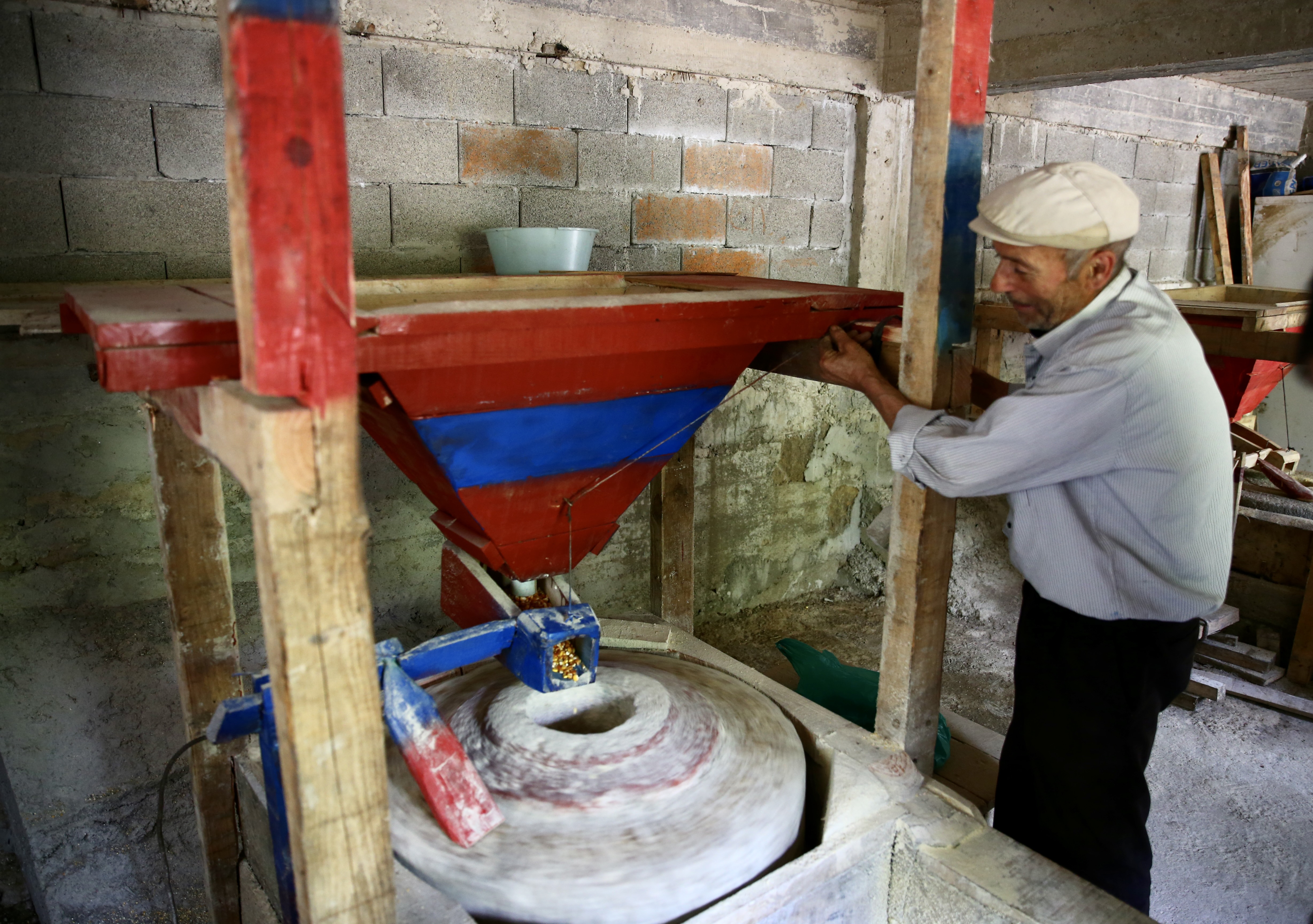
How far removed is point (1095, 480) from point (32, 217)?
2.84m

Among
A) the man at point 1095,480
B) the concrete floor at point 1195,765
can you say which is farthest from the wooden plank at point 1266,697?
the man at point 1095,480

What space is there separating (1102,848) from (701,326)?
1440 millimetres

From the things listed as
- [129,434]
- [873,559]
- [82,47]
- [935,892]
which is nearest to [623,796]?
[935,892]

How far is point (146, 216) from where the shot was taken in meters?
2.62

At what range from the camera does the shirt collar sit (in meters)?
1.75

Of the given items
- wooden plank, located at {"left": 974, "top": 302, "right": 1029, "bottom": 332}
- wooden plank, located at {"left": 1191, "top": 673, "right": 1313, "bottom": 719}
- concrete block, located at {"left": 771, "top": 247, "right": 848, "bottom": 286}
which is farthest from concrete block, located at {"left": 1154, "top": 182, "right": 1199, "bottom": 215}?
wooden plank, located at {"left": 1191, "top": 673, "right": 1313, "bottom": 719}

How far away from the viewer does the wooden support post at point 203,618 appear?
Result: 6.45 feet

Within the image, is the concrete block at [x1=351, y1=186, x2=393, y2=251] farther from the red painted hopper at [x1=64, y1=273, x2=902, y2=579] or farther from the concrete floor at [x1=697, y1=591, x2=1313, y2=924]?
the concrete floor at [x1=697, y1=591, x2=1313, y2=924]

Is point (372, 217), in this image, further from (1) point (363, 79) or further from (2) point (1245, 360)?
(2) point (1245, 360)

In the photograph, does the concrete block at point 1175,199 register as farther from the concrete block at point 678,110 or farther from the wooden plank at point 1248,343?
the wooden plank at point 1248,343

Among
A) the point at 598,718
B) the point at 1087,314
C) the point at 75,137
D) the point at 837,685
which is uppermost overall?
the point at 75,137

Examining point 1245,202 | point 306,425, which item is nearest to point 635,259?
point 306,425

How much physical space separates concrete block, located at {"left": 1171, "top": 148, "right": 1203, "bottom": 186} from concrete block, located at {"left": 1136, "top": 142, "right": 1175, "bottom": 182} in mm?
23

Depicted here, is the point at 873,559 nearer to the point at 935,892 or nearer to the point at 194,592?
the point at 935,892
